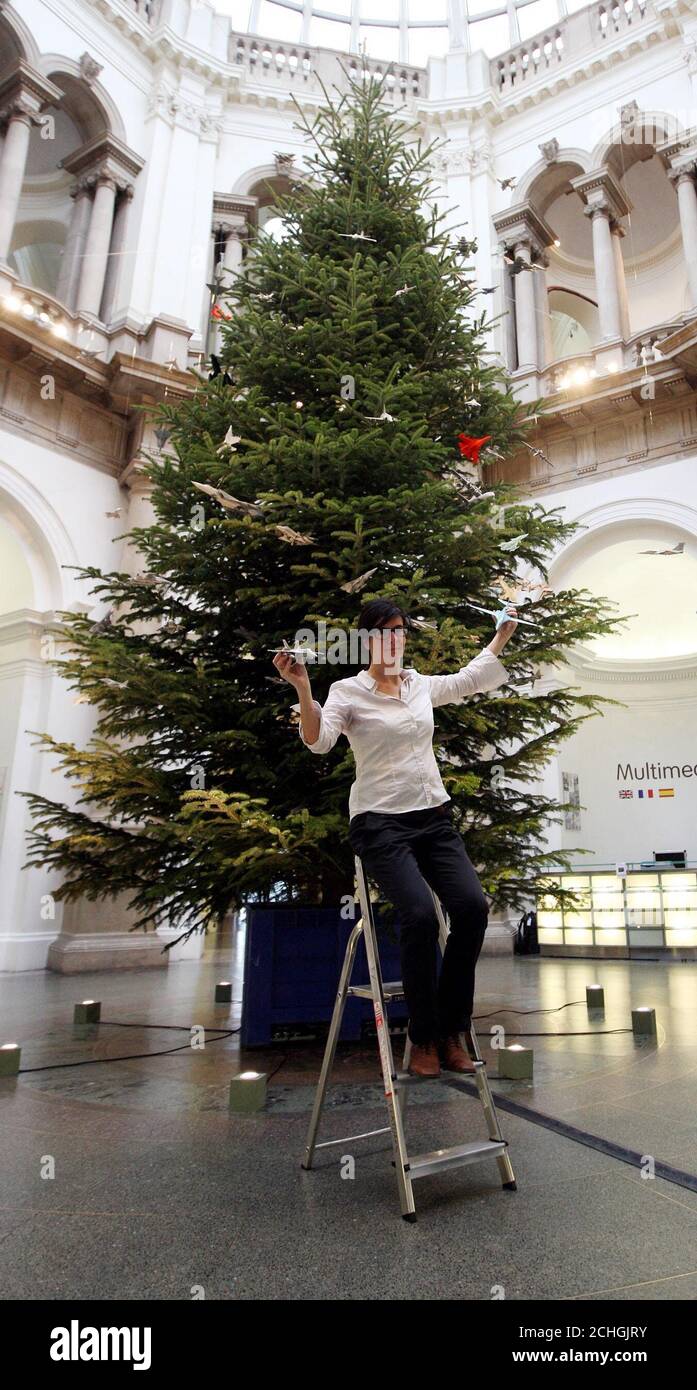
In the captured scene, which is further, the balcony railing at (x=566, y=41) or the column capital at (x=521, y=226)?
the column capital at (x=521, y=226)

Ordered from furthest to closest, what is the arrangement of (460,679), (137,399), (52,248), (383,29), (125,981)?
(383,29)
(52,248)
(137,399)
(125,981)
(460,679)

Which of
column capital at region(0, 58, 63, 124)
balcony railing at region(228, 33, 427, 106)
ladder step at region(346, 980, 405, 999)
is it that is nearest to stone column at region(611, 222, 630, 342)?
balcony railing at region(228, 33, 427, 106)

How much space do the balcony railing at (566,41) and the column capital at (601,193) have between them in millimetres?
2583

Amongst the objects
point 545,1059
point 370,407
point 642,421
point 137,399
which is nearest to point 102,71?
point 137,399

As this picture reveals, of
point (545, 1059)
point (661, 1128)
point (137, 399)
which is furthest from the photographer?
point (137, 399)

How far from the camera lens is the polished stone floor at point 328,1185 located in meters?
1.71

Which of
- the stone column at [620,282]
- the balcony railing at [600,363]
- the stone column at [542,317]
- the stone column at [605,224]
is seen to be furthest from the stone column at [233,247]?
the stone column at [620,282]

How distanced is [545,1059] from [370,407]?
12.4 ft

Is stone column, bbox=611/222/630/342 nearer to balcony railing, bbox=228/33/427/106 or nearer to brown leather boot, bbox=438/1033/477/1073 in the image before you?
balcony railing, bbox=228/33/427/106

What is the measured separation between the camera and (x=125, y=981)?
8.16 meters

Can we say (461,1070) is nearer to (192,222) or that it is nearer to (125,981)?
(125,981)

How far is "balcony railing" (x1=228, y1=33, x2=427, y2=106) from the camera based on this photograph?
47.3 feet

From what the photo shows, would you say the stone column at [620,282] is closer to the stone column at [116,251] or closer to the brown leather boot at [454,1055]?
the stone column at [116,251]

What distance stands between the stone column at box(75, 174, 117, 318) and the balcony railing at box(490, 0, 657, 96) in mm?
8035
